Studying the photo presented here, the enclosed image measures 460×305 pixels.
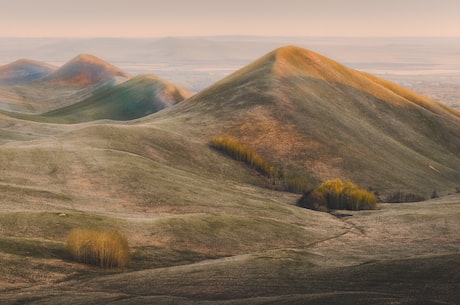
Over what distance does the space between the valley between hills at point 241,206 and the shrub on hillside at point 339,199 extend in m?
2.45

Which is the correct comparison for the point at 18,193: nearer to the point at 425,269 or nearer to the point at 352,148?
the point at 425,269

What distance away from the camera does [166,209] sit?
146ft

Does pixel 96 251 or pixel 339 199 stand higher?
pixel 96 251

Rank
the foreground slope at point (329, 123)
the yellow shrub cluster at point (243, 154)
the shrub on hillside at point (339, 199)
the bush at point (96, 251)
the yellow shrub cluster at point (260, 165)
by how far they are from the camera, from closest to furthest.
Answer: the bush at point (96, 251) → the shrub on hillside at point (339, 199) → the yellow shrub cluster at point (260, 165) → the yellow shrub cluster at point (243, 154) → the foreground slope at point (329, 123)

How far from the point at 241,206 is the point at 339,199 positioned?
16.2 meters

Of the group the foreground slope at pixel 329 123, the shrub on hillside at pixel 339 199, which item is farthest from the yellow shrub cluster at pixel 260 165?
the shrub on hillside at pixel 339 199

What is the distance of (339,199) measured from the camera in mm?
61281

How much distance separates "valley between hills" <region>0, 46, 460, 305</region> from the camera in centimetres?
2092

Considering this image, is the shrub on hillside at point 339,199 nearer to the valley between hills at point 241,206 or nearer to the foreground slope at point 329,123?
the valley between hills at point 241,206

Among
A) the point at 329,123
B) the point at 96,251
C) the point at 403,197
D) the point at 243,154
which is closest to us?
the point at 96,251

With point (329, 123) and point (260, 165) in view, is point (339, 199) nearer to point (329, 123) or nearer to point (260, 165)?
point (260, 165)

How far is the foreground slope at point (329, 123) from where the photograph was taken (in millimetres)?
86500

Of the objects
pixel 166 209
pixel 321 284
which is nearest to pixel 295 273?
pixel 321 284

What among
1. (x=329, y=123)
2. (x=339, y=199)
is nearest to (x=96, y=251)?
(x=339, y=199)
